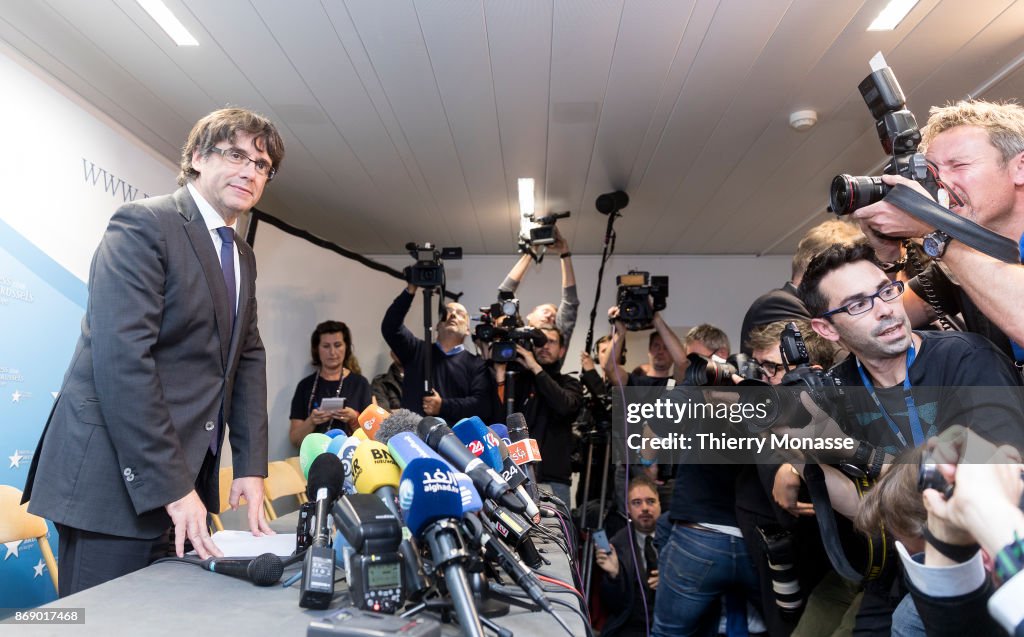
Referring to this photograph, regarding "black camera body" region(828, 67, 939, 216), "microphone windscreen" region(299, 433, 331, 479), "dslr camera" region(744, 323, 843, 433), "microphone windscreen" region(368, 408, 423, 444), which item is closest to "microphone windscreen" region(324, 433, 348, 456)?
"microphone windscreen" region(299, 433, 331, 479)

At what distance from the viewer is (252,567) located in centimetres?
102

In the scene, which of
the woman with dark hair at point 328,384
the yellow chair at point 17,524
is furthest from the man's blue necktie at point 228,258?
the woman with dark hair at point 328,384

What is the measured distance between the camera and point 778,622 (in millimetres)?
1931

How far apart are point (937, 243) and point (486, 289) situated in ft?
15.9

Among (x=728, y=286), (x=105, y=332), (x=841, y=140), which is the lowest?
(x=105, y=332)

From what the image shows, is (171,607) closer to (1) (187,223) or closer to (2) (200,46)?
(1) (187,223)

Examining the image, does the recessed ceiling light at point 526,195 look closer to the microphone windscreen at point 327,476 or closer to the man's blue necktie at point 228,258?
the man's blue necktie at point 228,258

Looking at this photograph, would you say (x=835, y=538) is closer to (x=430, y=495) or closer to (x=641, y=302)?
(x=430, y=495)

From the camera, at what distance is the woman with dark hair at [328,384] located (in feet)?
12.3

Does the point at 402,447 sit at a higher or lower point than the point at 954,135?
lower

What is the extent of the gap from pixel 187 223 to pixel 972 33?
9.79ft

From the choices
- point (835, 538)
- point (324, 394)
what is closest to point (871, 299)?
point (835, 538)

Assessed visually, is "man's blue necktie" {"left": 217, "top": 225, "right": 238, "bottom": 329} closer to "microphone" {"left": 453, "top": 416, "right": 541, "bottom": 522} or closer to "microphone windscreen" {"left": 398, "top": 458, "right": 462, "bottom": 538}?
"microphone" {"left": 453, "top": 416, "right": 541, "bottom": 522}

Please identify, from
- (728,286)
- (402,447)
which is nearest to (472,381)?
(402,447)
